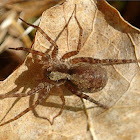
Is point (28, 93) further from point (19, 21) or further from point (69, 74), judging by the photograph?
point (19, 21)

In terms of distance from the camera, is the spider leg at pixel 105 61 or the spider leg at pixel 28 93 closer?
the spider leg at pixel 28 93

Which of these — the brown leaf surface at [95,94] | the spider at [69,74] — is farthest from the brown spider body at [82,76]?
the brown leaf surface at [95,94]

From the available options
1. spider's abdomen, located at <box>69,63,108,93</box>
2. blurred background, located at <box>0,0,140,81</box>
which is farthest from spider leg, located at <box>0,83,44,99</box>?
blurred background, located at <box>0,0,140,81</box>

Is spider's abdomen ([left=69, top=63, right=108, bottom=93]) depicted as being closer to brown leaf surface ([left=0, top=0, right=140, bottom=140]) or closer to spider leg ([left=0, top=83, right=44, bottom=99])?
brown leaf surface ([left=0, top=0, right=140, bottom=140])

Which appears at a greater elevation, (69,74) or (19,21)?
(19,21)

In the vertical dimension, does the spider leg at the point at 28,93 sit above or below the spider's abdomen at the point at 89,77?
above

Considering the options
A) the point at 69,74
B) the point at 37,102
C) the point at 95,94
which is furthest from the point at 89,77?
the point at 37,102

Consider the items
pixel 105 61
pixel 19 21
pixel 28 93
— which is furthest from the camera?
pixel 19 21

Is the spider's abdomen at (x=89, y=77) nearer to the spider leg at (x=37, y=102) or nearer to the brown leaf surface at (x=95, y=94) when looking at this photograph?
the brown leaf surface at (x=95, y=94)
